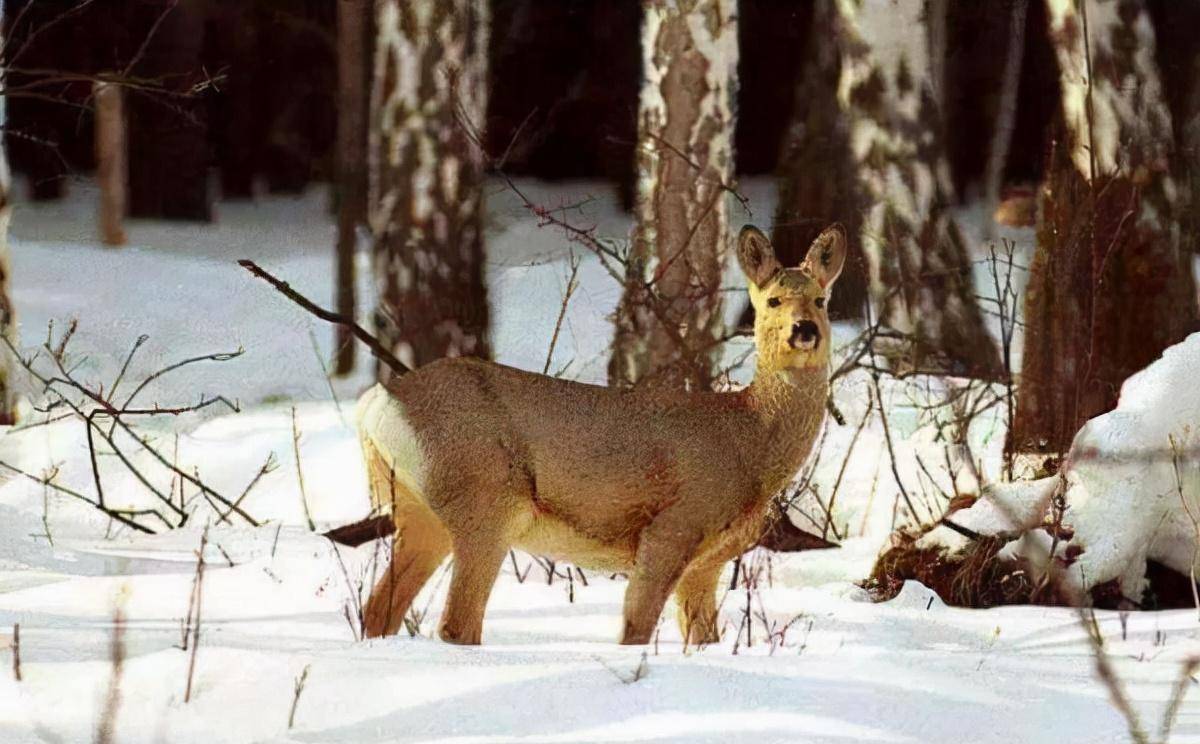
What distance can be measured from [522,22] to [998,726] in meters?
14.5

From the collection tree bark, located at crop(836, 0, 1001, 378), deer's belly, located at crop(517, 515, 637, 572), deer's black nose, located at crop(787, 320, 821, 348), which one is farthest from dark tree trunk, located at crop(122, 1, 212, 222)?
deer's black nose, located at crop(787, 320, 821, 348)

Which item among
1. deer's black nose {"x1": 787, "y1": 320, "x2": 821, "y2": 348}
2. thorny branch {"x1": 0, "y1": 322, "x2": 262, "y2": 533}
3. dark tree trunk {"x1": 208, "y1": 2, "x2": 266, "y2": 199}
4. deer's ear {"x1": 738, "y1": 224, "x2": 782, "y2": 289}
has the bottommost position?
thorny branch {"x1": 0, "y1": 322, "x2": 262, "y2": 533}

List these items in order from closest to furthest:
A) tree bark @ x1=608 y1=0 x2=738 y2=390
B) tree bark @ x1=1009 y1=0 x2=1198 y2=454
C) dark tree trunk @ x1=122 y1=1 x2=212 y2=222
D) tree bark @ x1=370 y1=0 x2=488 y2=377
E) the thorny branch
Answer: the thorny branch → tree bark @ x1=1009 y1=0 x2=1198 y2=454 → tree bark @ x1=608 y1=0 x2=738 y2=390 → tree bark @ x1=370 y1=0 x2=488 y2=377 → dark tree trunk @ x1=122 y1=1 x2=212 y2=222

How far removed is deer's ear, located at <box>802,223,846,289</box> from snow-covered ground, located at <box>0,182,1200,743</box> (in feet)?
3.82

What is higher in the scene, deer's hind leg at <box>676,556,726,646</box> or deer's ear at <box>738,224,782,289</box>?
deer's ear at <box>738,224,782,289</box>

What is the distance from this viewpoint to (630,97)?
18.0m

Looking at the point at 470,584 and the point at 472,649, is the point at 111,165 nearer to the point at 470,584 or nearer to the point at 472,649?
the point at 470,584

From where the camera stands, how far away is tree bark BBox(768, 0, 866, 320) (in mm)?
12391

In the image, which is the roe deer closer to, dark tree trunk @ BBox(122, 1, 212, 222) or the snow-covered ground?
the snow-covered ground

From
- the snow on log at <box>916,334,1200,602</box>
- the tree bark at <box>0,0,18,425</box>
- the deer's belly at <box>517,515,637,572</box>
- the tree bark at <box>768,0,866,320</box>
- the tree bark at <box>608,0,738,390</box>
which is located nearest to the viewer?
the deer's belly at <box>517,515,637,572</box>

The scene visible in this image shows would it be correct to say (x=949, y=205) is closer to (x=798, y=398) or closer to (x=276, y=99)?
(x=798, y=398)

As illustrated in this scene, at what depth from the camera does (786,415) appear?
5738 mm

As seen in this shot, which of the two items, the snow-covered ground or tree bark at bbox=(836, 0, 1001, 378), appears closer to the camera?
the snow-covered ground

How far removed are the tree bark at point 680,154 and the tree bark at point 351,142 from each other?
439 centimetres
